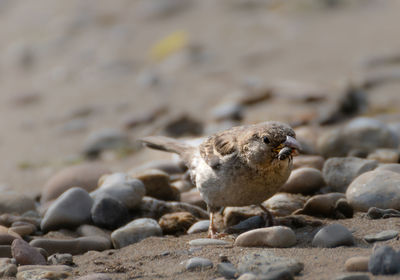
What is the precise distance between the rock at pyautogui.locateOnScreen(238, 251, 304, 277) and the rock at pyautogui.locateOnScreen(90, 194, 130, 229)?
1.84m

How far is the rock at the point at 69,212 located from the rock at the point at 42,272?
1.10 meters

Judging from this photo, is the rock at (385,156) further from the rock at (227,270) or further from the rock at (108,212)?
the rock at (227,270)

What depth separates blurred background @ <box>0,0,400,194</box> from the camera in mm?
9375

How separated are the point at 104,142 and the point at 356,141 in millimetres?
3983

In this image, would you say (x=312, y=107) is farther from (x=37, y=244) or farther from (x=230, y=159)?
(x=37, y=244)

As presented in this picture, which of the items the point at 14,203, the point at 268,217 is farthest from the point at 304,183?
the point at 14,203

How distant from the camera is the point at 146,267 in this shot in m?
4.33

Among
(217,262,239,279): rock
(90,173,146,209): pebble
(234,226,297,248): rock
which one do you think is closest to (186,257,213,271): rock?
(217,262,239,279): rock

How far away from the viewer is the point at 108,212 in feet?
18.0

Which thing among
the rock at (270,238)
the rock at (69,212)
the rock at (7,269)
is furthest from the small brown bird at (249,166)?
the rock at (7,269)

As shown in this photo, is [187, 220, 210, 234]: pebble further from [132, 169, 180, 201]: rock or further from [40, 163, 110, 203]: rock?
[40, 163, 110, 203]: rock

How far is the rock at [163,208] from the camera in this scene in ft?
18.9

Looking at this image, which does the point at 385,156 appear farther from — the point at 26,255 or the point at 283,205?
the point at 26,255

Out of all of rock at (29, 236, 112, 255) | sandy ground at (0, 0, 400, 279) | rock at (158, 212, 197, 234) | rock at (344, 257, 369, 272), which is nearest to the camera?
rock at (344, 257, 369, 272)
